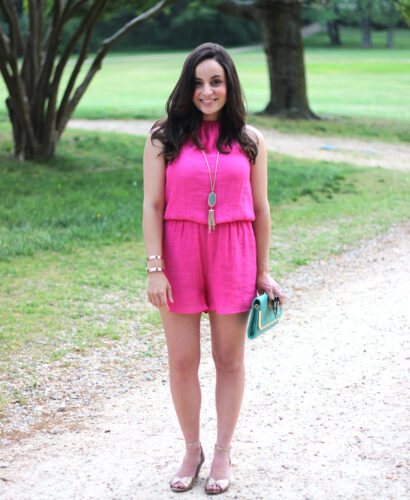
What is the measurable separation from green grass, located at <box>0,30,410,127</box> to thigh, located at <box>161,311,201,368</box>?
15603mm

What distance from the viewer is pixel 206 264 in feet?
9.83

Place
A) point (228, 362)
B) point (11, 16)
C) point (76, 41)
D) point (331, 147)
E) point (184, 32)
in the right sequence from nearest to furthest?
point (228, 362)
point (11, 16)
point (76, 41)
point (331, 147)
point (184, 32)

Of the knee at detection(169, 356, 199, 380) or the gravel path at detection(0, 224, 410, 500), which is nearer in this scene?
the knee at detection(169, 356, 199, 380)

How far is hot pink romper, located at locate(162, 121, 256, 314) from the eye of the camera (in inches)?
116

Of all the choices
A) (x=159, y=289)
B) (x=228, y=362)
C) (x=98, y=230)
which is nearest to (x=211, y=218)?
(x=159, y=289)

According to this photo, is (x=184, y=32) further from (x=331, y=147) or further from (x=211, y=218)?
(x=211, y=218)

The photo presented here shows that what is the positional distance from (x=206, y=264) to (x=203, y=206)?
270 mm

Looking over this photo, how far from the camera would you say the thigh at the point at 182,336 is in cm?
306

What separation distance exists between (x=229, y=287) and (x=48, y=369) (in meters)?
2.26

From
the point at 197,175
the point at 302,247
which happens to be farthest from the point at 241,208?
the point at 302,247

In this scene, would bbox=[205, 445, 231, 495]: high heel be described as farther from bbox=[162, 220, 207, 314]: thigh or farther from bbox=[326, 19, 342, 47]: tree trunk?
bbox=[326, 19, 342, 47]: tree trunk

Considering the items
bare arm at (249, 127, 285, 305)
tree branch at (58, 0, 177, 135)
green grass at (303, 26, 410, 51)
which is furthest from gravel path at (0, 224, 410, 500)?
green grass at (303, 26, 410, 51)

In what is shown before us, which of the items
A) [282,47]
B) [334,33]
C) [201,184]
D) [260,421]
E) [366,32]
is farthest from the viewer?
[334,33]

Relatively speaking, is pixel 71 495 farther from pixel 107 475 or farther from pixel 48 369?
pixel 48 369
